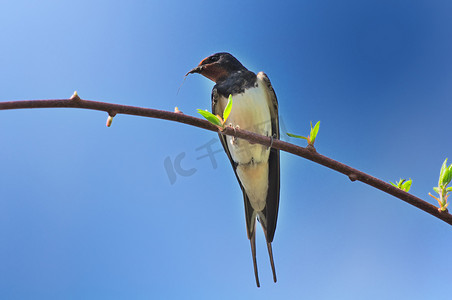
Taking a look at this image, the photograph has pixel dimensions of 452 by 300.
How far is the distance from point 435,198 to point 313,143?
0.34m

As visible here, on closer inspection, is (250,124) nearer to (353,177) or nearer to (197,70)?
(197,70)

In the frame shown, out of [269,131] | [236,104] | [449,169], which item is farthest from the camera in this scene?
[269,131]

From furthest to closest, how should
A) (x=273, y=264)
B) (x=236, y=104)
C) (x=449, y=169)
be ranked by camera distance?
(x=236, y=104) < (x=273, y=264) < (x=449, y=169)

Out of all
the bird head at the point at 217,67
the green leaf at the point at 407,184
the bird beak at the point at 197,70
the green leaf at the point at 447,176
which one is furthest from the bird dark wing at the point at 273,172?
the green leaf at the point at 447,176

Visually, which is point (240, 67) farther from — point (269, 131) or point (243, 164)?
point (243, 164)

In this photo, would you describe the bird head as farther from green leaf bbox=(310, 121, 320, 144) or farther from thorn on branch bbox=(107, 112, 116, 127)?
thorn on branch bbox=(107, 112, 116, 127)

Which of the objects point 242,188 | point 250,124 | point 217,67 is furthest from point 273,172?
point 217,67

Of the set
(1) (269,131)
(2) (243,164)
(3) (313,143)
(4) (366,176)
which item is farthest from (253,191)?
(4) (366,176)

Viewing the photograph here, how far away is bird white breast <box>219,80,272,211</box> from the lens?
2.39 m

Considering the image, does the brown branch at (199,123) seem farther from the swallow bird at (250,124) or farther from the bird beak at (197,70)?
the bird beak at (197,70)

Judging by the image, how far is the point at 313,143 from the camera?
44.1 inches

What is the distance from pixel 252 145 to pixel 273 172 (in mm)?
252

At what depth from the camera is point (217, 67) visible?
265 cm

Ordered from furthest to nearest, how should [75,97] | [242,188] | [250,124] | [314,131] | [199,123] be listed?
[242,188], [250,124], [314,131], [199,123], [75,97]
